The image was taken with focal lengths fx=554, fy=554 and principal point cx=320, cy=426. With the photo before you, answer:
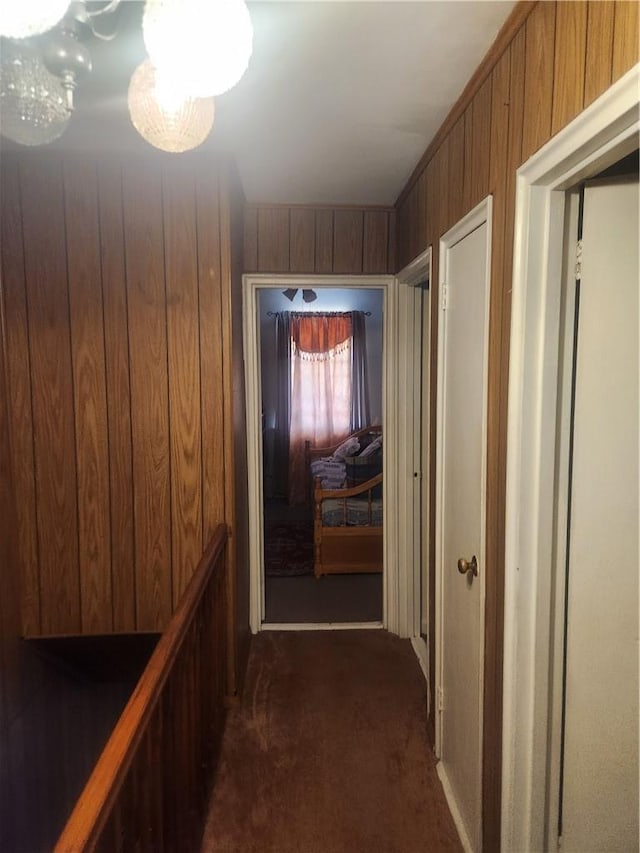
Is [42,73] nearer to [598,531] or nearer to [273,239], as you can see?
[598,531]

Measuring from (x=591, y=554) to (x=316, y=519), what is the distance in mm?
2825

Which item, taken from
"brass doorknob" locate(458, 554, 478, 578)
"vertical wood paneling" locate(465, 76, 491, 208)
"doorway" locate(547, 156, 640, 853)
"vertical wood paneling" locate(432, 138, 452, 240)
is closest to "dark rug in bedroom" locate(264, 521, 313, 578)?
"brass doorknob" locate(458, 554, 478, 578)

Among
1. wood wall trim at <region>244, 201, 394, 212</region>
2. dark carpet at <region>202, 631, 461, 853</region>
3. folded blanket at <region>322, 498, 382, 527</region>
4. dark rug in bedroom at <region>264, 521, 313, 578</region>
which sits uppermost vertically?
wood wall trim at <region>244, 201, 394, 212</region>

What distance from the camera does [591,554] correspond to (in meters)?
1.35

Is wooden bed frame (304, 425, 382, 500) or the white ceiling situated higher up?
the white ceiling

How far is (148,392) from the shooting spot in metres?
2.43

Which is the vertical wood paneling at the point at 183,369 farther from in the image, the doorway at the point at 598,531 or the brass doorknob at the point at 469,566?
the doorway at the point at 598,531

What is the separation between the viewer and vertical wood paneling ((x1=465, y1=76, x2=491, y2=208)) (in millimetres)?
1590


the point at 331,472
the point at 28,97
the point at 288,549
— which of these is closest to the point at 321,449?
the point at 331,472

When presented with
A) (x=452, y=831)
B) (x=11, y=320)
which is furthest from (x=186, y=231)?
(x=452, y=831)

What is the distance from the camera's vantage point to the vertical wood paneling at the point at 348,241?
121 inches

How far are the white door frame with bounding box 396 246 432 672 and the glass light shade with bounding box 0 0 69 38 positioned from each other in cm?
216

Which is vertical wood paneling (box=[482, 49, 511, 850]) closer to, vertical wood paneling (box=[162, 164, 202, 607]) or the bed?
vertical wood paneling (box=[162, 164, 202, 607])

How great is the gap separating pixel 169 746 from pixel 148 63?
5.52 feet
